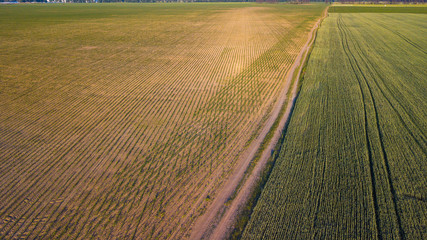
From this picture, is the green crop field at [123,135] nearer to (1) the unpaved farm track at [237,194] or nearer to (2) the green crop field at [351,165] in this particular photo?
(1) the unpaved farm track at [237,194]

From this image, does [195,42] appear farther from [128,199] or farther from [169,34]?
[128,199]

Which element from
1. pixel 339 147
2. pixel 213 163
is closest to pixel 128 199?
pixel 213 163

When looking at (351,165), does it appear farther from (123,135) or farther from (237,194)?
(123,135)

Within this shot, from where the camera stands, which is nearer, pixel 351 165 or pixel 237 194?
pixel 237 194

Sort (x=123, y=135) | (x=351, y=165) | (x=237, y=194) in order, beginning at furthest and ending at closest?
(x=123, y=135)
(x=351, y=165)
(x=237, y=194)

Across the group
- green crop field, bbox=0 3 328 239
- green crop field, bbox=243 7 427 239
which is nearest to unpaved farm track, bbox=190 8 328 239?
green crop field, bbox=0 3 328 239

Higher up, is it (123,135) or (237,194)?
(123,135)

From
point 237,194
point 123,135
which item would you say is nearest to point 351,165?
point 237,194

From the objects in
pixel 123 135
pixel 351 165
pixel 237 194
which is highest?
pixel 351 165
